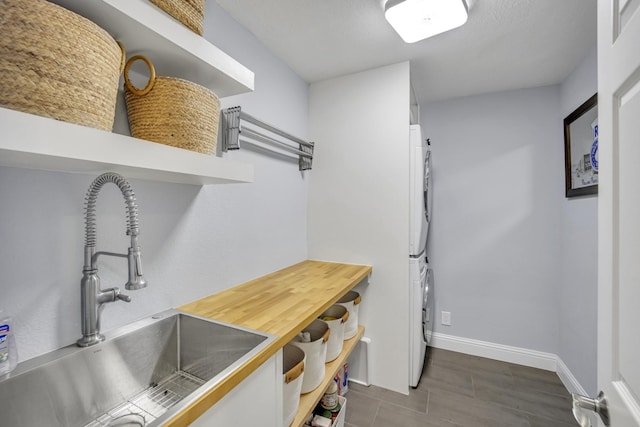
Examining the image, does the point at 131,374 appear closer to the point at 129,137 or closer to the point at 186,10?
the point at 129,137

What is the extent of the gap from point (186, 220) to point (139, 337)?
50cm

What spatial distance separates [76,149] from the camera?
615 mm

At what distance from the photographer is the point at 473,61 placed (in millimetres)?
1964

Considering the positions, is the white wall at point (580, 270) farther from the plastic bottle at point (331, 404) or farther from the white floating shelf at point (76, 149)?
the white floating shelf at point (76, 149)

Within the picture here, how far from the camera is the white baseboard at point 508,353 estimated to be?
7.17 feet

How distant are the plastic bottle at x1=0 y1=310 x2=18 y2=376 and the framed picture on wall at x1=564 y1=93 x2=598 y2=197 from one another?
2723 millimetres

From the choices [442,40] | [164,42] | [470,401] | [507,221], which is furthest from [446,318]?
[164,42]

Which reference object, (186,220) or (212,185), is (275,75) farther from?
(186,220)

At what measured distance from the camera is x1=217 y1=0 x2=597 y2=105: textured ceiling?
145cm

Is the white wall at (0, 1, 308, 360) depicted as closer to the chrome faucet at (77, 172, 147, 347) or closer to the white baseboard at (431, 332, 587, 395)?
the chrome faucet at (77, 172, 147, 347)

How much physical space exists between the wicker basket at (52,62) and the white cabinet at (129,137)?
40 mm

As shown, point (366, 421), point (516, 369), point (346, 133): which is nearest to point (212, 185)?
point (346, 133)

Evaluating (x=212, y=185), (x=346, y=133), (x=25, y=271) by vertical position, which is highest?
(x=346, y=133)

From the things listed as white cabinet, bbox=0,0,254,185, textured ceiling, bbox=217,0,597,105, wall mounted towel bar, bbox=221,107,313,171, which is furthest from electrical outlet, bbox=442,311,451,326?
white cabinet, bbox=0,0,254,185
